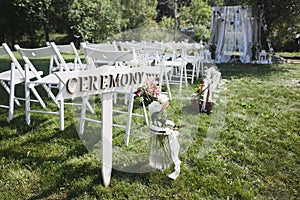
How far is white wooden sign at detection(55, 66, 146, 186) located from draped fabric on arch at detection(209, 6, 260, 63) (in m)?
8.75

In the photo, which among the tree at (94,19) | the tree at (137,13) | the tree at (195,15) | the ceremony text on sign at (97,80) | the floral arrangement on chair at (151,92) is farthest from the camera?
the tree at (195,15)

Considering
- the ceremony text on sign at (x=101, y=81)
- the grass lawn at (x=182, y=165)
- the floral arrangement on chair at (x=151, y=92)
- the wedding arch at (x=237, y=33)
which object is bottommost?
the grass lawn at (x=182, y=165)

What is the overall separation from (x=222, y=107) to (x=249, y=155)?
148 cm

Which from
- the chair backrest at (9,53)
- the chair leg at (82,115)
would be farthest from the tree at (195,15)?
the chair leg at (82,115)

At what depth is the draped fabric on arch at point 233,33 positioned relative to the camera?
31.2 feet

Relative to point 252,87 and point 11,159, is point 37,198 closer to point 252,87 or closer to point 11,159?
point 11,159

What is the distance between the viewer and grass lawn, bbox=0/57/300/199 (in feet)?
5.72

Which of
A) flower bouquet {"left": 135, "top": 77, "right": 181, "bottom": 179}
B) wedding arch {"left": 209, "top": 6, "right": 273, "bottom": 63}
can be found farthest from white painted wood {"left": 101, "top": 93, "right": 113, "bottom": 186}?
wedding arch {"left": 209, "top": 6, "right": 273, "bottom": 63}

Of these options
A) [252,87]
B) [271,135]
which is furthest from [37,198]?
[252,87]

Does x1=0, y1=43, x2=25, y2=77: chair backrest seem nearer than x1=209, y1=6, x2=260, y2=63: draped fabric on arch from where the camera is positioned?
Yes

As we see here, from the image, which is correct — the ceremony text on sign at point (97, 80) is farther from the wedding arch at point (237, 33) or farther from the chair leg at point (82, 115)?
the wedding arch at point (237, 33)

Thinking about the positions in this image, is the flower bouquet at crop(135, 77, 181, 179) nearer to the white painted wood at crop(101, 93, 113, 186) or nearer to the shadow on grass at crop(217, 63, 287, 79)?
the white painted wood at crop(101, 93, 113, 186)

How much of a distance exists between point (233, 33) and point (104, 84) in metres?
9.34

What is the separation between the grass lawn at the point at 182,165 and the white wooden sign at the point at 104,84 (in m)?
0.26
